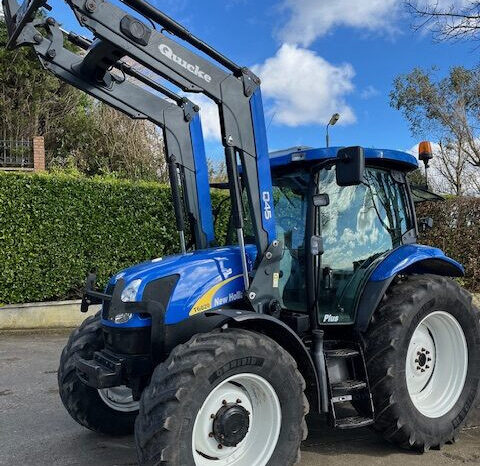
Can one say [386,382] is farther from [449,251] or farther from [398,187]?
[449,251]

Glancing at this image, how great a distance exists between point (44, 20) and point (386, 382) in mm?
3568

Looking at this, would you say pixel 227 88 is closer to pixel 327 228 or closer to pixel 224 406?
pixel 327 228

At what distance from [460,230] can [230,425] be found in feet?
A: 28.2

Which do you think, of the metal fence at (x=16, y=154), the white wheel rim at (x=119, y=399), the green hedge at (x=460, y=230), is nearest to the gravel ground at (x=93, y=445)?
the white wheel rim at (x=119, y=399)

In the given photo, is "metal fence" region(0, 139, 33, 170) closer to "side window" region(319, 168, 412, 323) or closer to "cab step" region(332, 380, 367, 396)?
"side window" region(319, 168, 412, 323)

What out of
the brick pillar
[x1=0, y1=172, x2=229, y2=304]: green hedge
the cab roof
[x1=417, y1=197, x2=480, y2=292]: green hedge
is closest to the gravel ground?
the cab roof

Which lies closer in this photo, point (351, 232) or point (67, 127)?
point (351, 232)

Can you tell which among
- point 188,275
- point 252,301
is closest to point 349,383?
point 252,301

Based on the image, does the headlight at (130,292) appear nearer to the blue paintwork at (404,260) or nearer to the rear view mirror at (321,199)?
the rear view mirror at (321,199)

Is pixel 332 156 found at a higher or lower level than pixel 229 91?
lower

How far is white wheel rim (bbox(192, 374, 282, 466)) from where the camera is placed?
3.08 m

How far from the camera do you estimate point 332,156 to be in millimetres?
3793

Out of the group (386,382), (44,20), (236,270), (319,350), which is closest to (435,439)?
(386,382)

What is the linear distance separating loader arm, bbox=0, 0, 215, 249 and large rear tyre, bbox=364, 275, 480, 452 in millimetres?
1602
